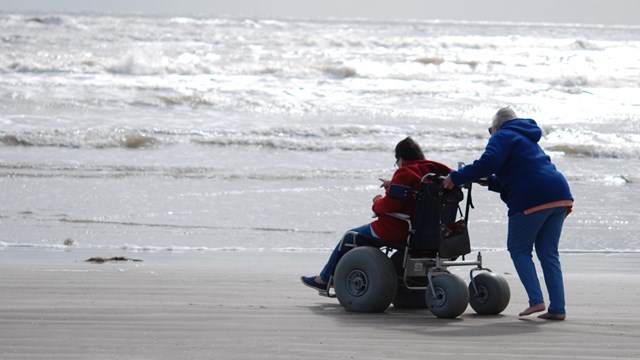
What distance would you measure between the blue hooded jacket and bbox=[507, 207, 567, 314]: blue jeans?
0.09 m

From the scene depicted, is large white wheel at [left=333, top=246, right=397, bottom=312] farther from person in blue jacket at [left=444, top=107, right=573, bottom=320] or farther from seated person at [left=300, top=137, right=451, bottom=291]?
person in blue jacket at [left=444, top=107, right=573, bottom=320]

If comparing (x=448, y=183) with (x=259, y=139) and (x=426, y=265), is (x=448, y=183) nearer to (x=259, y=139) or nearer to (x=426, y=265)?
(x=426, y=265)

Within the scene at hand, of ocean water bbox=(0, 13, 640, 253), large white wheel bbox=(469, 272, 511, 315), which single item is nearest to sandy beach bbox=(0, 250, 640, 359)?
large white wheel bbox=(469, 272, 511, 315)

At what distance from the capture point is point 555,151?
60.6 feet

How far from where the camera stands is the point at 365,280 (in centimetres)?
634

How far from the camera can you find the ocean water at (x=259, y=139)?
1071cm

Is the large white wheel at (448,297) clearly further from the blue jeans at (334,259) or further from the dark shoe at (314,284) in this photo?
the dark shoe at (314,284)

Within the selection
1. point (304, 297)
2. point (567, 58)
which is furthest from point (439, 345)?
point (567, 58)

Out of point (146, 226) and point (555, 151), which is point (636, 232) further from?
point (555, 151)

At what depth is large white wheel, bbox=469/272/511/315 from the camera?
6.36 meters

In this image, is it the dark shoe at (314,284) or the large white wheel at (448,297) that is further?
the dark shoe at (314,284)

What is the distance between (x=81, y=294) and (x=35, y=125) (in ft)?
44.8

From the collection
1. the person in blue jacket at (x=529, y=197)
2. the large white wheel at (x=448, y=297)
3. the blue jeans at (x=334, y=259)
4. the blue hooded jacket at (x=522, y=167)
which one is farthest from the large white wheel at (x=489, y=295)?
the blue jeans at (x=334, y=259)

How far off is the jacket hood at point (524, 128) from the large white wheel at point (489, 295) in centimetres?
90
